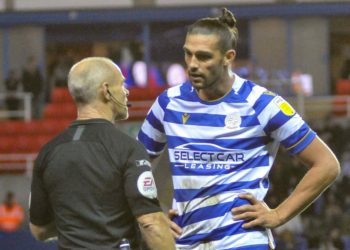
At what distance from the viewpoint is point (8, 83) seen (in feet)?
82.5

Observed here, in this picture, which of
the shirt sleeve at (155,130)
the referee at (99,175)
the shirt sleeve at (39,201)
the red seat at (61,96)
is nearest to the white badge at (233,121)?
the shirt sleeve at (155,130)

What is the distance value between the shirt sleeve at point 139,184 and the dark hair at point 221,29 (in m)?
0.76

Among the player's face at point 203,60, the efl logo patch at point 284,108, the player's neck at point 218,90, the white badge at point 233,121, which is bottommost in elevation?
the white badge at point 233,121

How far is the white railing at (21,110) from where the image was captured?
23572 mm

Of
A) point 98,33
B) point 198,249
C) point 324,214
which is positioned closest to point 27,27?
point 98,33

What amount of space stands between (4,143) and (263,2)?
29.2 feet

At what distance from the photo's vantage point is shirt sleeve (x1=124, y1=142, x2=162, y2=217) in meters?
4.76

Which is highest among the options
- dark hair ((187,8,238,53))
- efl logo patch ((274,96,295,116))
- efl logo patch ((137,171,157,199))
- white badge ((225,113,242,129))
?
dark hair ((187,8,238,53))

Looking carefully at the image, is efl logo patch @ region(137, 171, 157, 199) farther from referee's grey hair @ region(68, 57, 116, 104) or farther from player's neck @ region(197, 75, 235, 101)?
player's neck @ region(197, 75, 235, 101)

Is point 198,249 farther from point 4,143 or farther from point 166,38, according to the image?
point 166,38

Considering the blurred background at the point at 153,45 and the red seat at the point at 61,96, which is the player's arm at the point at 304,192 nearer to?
the blurred background at the point at 153,45

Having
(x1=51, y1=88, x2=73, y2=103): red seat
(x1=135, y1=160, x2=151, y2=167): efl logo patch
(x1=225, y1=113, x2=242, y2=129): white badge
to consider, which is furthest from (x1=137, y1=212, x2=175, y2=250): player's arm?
(x1=51, y1=88, x2=73, y2=103): red seat

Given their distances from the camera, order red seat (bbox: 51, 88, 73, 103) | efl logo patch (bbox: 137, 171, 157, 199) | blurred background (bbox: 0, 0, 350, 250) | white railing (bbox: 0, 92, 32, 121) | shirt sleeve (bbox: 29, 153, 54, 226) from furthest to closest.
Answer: blurred background (bbox: 0, 0, 350, 250), red seat (bbox: 51, 88, 73, 103), white railing (bbox: 0, 92, 32, 121), shirt sleeve (bbox: 29, 153, 54, 226), efl logo patch (bbox: 137, 171, 157, 199)

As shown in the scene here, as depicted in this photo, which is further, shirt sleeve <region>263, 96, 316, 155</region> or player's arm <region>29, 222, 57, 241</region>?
shirt sleeve <region>263, 96, 316, 155</region>
